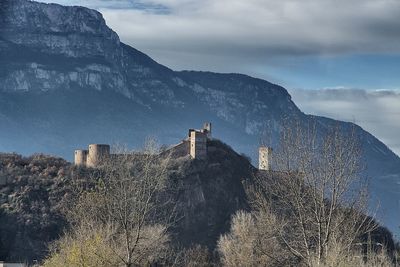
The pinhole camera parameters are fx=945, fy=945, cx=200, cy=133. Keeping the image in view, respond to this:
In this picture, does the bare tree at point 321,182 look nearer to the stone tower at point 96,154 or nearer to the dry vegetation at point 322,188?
the dry vegetation at point 322,188

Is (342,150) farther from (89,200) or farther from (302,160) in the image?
(89,200)

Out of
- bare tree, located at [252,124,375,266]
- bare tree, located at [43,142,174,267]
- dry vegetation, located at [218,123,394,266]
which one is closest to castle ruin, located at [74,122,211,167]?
bare tree, located at [43,142,174,267]

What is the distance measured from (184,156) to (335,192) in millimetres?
102261

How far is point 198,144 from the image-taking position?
146375mm

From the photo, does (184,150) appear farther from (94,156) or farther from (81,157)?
(81,157)

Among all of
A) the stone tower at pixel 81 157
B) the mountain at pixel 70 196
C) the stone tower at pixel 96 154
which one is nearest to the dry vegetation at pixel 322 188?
the mountain at pixel 70 196

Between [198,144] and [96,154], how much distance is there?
56.5 feet

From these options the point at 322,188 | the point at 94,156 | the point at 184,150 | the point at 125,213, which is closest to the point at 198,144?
the point at 184,150

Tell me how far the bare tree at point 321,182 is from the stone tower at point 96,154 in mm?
89501

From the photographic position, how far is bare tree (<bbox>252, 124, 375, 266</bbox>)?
44938mm

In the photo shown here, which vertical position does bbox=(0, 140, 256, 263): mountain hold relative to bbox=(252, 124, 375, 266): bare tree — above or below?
below

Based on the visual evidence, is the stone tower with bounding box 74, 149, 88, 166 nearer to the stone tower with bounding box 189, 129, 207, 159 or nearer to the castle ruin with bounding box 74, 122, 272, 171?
the castle ruin with bounding box 74, 122, 272, 171

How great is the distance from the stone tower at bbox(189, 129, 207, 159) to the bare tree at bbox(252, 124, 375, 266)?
97.4 metres

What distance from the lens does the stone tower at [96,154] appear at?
13646cm
